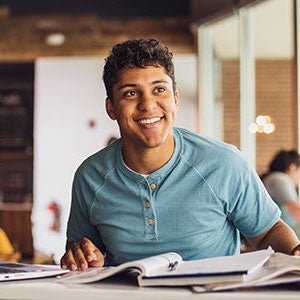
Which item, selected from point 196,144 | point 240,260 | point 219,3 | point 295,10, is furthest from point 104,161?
point 219,3

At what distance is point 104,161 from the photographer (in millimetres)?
2029

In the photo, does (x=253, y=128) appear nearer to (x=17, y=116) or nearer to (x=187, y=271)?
(x=17, y=116)

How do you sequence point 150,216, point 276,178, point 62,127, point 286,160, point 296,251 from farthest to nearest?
point 62,127 → point 286,160 → point 276,178 → point 150,216 → point 296,251

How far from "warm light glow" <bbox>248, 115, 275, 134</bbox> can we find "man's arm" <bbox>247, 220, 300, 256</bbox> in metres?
5.52

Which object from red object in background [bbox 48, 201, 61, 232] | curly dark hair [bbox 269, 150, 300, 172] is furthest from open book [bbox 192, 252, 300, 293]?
red object in background [bbox 48, 201, 61, 232]

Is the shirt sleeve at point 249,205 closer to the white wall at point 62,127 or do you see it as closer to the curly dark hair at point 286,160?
the curly dark hair at point 286,160

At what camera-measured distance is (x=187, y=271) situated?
1354 millimetres

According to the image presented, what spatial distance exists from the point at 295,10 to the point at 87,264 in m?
4.75

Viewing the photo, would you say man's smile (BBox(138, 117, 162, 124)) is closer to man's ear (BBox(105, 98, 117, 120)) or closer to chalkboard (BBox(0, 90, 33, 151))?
man's ear (BBox(105, 98, 117, 120))

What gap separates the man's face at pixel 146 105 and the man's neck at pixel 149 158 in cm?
3

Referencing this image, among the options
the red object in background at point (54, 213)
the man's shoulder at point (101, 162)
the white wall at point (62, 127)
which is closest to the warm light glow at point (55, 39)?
the white wall at point (62, 127)

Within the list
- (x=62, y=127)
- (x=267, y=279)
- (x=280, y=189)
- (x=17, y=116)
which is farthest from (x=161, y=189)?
(x=17, y=116)

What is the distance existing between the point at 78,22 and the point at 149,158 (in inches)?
288

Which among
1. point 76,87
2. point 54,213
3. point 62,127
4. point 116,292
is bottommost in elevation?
point 54,213
